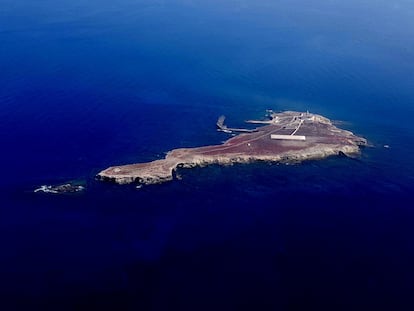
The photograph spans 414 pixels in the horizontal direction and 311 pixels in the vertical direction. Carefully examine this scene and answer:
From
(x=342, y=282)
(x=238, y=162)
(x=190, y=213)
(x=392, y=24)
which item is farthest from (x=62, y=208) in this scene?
(x=392, y=24)

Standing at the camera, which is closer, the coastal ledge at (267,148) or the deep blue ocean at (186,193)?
the deep blue ocean at (186,193)

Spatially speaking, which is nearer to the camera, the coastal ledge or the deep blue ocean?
the deep blue ocean

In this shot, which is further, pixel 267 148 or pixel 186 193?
pixel 267 148

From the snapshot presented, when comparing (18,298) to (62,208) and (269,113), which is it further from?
(269,113)

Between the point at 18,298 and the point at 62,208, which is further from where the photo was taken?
the point at 62,208
